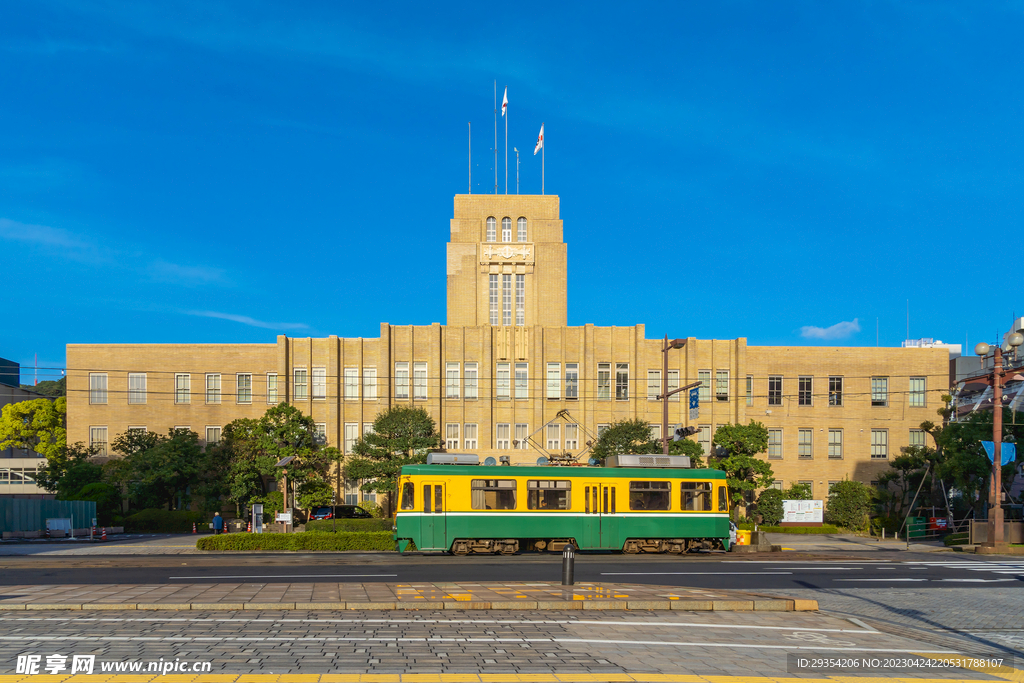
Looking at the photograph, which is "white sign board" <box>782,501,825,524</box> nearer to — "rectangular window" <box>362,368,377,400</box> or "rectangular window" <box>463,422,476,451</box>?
"rectangular window" <box>463,422,476,451</box>

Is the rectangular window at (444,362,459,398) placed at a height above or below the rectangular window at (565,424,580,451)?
above

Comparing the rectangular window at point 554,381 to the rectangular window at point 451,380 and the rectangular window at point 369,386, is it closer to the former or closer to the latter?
the rectangular window at point 451,380

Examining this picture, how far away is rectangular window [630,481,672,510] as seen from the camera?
1107 inches

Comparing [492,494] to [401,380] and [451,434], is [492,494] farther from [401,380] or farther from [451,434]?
[401,380]

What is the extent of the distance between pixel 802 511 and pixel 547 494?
2595 centimetres

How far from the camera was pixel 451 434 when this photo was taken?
53.4 metres

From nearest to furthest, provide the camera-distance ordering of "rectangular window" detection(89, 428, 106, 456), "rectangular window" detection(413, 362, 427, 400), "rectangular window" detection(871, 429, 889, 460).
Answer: "rectangular window" detection(89, 428, 106, 456) → "rectangular window" detection(413, 362, 427, 400) → "rectangular window" detection(871, 429, 889, 460)

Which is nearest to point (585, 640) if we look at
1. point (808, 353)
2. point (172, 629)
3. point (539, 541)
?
point (172, 629)

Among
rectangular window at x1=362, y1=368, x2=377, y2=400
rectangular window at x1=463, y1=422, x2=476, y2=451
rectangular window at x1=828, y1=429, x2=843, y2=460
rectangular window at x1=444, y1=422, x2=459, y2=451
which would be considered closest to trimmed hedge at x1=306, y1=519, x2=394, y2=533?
rectangular window at x1=444, y1=422, x2=459, y2=451

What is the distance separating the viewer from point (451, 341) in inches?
2122

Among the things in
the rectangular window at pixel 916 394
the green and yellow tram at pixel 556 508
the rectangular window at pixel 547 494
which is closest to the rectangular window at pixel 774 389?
the rectangular window at pixel 916 394

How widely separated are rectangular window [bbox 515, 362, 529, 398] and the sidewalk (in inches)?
1409


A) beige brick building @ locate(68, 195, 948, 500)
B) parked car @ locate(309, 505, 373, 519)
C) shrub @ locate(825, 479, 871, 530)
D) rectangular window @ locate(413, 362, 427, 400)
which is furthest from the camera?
rectangular window @ locate(413, 362, 427, 400)

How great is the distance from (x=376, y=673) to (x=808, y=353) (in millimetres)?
51308
